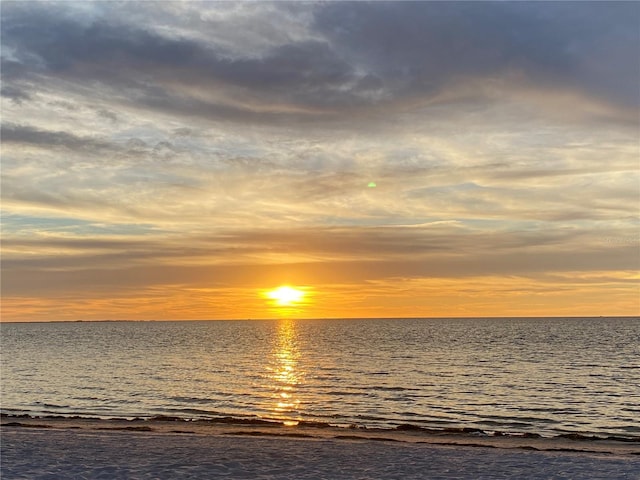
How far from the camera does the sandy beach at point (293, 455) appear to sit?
20.6 m

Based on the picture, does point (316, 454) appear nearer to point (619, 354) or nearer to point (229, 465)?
point (229, 465)

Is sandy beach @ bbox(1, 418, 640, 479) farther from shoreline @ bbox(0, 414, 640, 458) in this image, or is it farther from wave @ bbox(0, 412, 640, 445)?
wave @ bbox(0, 412, 640, 445)

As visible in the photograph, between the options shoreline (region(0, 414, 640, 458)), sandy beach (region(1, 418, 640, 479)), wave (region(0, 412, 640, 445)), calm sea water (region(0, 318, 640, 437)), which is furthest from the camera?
calm sea water (region(0, 318, 640, 437))

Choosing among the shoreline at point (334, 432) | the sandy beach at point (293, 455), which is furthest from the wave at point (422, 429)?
the sandy beach at point (293, 455)

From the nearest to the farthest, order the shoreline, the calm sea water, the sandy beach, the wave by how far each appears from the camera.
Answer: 1. the sandy beach
2. the shoreline
3. the wave
4. the calm sea water

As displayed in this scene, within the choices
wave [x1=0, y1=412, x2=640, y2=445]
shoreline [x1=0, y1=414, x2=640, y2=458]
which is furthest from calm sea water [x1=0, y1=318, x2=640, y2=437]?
shoreline [x1=0, y1=414, x2=640, y2=458]

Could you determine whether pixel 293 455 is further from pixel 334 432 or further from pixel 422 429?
pixel 422 429

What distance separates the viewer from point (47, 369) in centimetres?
7619

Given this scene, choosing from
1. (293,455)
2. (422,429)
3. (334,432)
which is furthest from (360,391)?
(293,455)

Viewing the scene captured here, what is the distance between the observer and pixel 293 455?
23797mm

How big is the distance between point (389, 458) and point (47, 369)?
64.4 m

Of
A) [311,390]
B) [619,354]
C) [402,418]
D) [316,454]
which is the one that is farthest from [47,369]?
[619,354]

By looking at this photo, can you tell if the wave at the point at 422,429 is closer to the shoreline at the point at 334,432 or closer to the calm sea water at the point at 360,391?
the shoreline at the point at 334,432

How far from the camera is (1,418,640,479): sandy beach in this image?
813 inches
